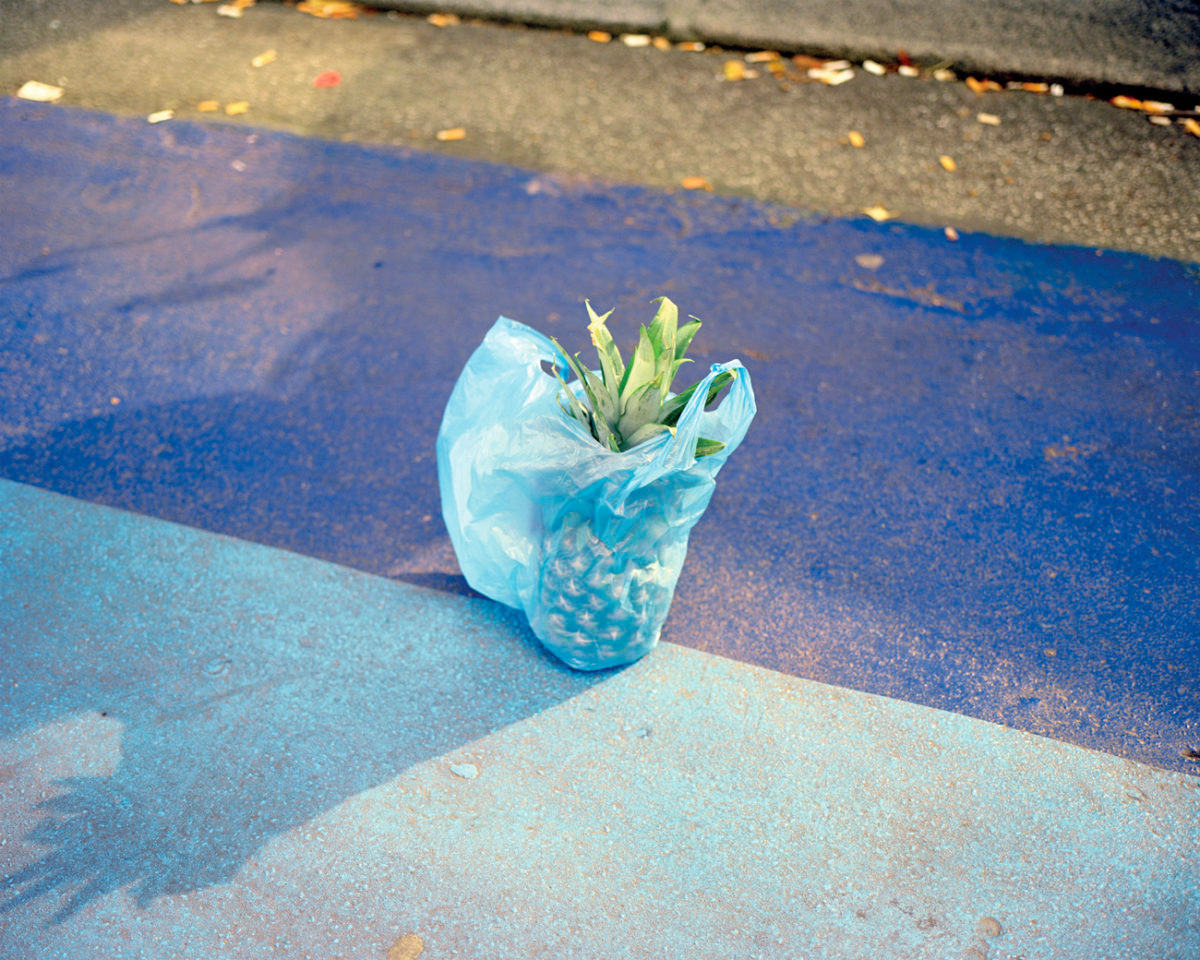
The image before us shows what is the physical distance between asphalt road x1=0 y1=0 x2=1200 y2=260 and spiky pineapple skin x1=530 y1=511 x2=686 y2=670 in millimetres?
2445

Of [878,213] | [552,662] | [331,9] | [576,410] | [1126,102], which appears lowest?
[552,662]

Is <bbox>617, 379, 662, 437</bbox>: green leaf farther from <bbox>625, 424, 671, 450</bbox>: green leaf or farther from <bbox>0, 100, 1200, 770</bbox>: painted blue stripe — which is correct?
<bbox>0, 100, 1200, 770</bbox>: painted blue stripe

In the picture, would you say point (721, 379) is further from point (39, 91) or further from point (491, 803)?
point (39, 91)

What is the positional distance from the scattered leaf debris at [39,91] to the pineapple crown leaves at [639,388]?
14.0 feet

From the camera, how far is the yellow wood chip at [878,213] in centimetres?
394

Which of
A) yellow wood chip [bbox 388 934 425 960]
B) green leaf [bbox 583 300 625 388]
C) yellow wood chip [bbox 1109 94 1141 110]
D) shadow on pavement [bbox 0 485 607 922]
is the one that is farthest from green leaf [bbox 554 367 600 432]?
yellow wood chip [bbox 1109 94 1141 110]

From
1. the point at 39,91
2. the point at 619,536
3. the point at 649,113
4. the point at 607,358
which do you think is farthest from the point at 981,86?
the point at 39,91

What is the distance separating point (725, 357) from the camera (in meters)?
3.36

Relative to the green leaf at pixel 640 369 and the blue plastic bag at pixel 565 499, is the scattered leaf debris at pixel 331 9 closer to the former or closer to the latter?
the blue plastic bag at pixel 565 499

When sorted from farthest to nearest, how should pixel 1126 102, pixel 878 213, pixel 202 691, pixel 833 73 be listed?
pixel 833 73 < pixel 1126 102 < pixel 878 213 < pixel 202 691

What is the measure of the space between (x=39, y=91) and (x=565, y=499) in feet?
14.7

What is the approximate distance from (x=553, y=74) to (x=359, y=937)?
4437 mm

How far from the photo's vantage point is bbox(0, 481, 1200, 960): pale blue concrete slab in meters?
2.03

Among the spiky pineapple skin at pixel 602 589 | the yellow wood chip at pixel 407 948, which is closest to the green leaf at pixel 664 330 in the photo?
the spiky pineapple skin at pixel 602 589
